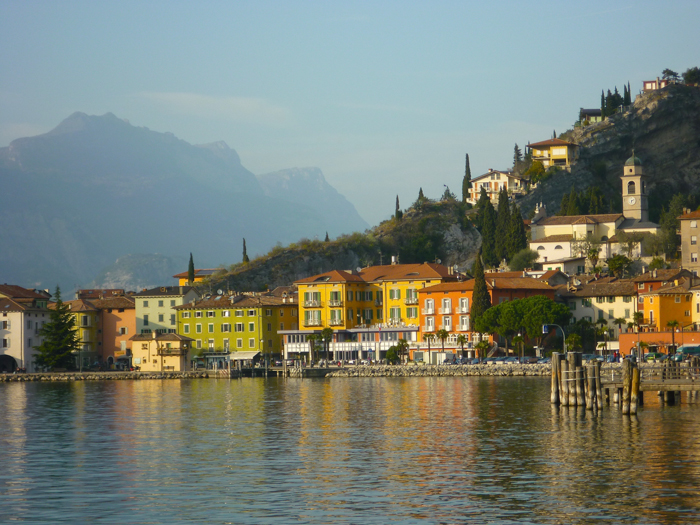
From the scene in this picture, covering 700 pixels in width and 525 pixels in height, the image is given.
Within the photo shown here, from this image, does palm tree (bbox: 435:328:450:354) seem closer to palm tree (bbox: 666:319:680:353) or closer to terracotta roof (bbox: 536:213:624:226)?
palm tree (bbox: 666:319:680:353)

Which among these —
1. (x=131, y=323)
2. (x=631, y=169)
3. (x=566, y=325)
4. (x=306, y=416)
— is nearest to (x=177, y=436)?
(x=306, y=416)

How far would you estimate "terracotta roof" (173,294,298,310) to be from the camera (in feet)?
424

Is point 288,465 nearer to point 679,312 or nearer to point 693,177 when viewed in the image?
point 679,312

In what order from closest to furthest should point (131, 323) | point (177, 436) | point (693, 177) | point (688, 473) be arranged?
point (688, 473), point (177, 436), point (131, 323), point (693, 177)

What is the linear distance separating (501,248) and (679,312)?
135ft

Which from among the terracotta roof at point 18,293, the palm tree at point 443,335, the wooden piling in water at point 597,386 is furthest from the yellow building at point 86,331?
the wooden piling in water at point 597,386

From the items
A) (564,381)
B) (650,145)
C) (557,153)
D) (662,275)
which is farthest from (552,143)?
(564,381)

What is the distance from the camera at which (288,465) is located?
38.3 meters

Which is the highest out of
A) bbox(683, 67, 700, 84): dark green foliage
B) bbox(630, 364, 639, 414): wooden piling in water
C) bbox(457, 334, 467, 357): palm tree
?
bbox(683, 67, 700, 84): dark green foliage

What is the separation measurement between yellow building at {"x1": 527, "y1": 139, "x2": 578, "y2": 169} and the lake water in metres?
111

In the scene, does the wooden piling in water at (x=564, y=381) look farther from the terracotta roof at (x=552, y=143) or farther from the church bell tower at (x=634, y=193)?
the terracotta roof at (x=552, y=143)

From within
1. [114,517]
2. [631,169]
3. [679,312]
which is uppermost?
[631,169]

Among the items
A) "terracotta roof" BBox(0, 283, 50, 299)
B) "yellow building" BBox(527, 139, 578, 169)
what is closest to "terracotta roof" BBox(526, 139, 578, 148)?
"yellow building" BBox(527, 139, 578, 169)

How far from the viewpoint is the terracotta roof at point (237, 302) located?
12912 cm
